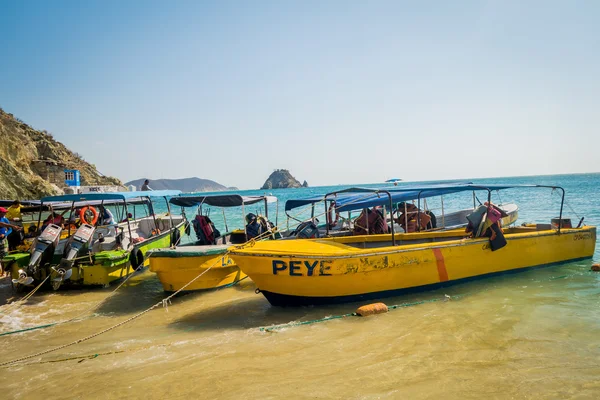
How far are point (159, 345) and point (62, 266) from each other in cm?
503

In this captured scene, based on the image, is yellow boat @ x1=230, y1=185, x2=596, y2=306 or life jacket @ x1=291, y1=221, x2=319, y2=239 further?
life jacket @ x1=291, y1=221, x2=319, y2=239

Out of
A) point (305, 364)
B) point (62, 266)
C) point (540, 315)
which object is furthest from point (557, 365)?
point (62, 266)

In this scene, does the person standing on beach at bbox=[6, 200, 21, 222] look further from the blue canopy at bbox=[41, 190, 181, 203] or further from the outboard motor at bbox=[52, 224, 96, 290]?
the outboard motor at bbox=[52, 224, 96, 290]

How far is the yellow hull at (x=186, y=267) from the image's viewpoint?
8.62 metres

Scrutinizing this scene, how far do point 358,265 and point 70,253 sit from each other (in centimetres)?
695

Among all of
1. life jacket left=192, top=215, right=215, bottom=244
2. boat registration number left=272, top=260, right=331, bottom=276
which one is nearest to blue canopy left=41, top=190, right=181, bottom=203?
life jacket left=192, top=215, right=215, bottom=244

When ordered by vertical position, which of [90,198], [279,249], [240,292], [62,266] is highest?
[90,198]

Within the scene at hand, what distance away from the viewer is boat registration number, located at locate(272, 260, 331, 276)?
6.98 metres

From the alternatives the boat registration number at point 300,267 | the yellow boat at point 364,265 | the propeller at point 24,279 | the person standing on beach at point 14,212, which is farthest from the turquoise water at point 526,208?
the person standing on beach at point 14,212

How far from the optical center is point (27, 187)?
33.5 meters

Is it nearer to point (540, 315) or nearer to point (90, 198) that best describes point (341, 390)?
point (540, 315)

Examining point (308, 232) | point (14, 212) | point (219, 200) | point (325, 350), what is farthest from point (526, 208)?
point (14, 212)

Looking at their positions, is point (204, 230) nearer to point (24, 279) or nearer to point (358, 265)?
point (24, 279)

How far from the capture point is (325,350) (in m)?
5.60
